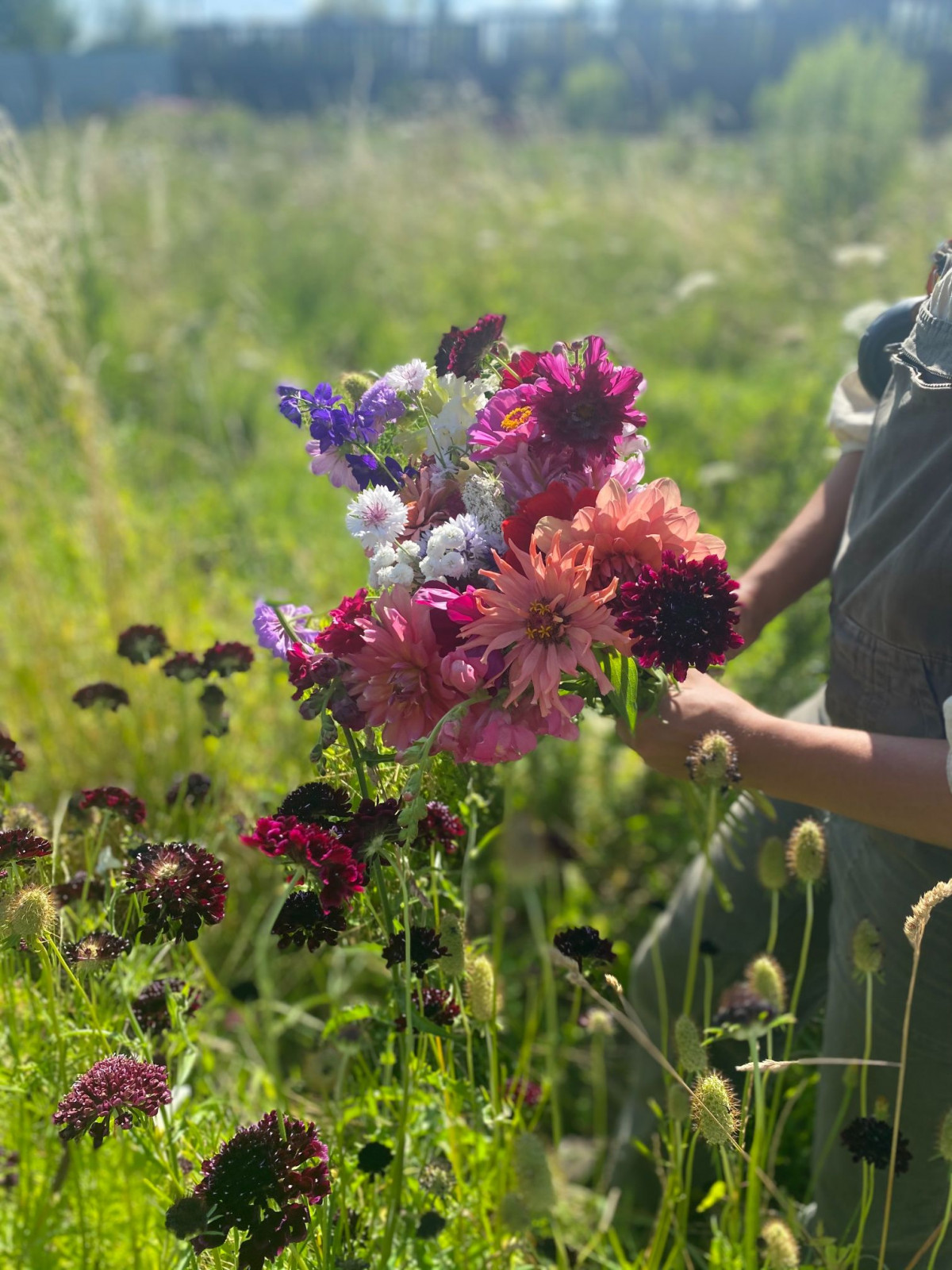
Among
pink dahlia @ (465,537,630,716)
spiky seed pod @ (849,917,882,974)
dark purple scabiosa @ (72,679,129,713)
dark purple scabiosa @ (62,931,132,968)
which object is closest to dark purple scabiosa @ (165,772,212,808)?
dark purple scabiosa @ (72,679,129,713)

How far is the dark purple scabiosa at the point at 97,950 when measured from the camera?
931 mm

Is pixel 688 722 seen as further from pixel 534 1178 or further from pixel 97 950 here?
pixel 97 950

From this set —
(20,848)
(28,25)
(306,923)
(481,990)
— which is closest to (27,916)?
(20,848)

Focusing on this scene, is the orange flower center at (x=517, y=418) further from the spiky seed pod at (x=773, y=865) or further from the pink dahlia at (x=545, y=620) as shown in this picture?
the spiky seed pod at (x=773, y=865)

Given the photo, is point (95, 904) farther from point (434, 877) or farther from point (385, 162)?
point (385, 162)

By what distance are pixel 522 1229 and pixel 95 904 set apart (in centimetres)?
66

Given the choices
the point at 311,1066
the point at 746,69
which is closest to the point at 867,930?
the point at 311,1066

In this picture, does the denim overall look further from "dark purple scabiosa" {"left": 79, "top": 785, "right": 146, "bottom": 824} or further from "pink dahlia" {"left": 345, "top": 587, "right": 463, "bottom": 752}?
"dark purple scabiosa" {"left": 79, "top": 785, "right": 146, "bottom": 824}

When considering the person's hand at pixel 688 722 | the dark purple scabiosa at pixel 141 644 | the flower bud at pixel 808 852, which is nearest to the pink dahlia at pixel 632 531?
the person's hand at pixel 688 722

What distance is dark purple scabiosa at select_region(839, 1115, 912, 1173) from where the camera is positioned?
1042mm

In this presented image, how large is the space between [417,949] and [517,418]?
52 centimetres

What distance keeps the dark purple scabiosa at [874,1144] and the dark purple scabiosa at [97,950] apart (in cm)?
77

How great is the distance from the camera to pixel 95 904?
4.34ft

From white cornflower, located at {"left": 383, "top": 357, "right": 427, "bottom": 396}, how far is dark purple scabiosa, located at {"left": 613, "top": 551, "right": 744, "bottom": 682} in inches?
11.9
